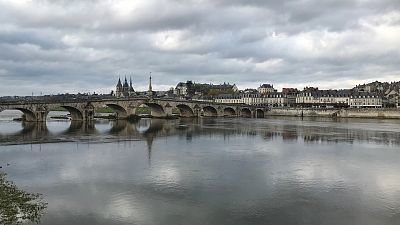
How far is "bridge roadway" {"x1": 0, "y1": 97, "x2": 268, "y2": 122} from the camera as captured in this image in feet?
173

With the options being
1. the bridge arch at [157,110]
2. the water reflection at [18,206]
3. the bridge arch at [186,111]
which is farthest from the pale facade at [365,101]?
the water reflection at [18,206]

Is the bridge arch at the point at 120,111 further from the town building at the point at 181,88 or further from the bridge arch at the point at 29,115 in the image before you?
the town building at the point at 181,88

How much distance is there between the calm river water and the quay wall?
5612cm

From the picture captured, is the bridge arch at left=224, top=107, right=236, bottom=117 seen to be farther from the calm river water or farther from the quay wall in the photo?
the calm river water

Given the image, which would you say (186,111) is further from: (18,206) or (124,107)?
(18,206)

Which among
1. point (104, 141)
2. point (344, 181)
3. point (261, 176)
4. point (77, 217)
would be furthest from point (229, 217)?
point (104, 141)

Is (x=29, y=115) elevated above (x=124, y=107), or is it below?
below

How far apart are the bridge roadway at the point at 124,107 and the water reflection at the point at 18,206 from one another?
37610 millimetres

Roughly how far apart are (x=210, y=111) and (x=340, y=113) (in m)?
27.7

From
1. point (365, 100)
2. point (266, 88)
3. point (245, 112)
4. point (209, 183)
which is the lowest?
point (209, 183)

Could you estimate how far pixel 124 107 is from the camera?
6538cm

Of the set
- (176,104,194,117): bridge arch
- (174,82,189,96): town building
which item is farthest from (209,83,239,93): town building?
(176,104,194,117): bridge arch

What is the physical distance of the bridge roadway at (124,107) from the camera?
52812mm

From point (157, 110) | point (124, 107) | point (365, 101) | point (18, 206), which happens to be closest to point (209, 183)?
point (18, 206)
